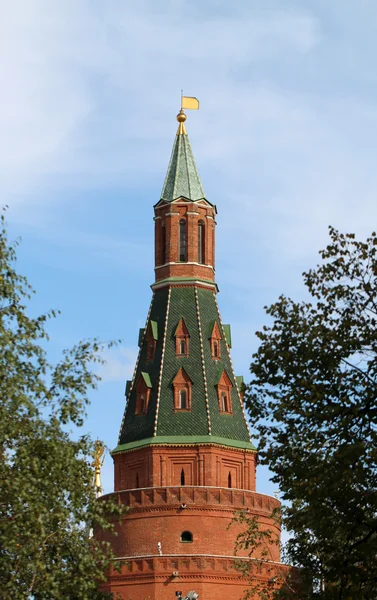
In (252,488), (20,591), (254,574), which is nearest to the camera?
(20,591)

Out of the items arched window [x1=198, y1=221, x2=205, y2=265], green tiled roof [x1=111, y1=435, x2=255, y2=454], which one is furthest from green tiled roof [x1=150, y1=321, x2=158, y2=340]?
green tiled roof [x1=111, y1=435, x2=255, y2=454]

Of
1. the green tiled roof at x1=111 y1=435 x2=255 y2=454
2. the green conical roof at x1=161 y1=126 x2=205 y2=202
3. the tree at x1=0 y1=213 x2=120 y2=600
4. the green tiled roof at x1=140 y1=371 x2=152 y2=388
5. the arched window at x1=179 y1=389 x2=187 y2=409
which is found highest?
the green conical roof at x1=161 y1=126 x2=205 y2=202

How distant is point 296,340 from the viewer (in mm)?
30969

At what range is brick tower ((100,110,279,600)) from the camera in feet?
221

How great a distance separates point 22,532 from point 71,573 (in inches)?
77.8

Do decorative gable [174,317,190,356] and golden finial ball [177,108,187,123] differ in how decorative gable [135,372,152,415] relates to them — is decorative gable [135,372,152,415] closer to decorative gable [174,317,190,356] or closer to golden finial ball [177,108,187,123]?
decorative gable [174,317,190,356]

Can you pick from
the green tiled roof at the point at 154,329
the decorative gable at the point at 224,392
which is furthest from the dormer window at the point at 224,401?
the green tiled roof at the point at 154,329

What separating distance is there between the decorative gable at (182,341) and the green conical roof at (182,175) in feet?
24.7

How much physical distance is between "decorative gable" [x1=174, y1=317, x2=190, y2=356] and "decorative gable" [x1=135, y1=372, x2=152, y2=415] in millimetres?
2127

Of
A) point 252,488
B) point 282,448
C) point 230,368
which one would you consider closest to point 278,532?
point 252,488

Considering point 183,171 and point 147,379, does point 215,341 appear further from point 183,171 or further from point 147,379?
point 183,171

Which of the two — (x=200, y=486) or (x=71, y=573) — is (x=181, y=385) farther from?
(x=71, y=573)

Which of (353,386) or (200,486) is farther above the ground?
(200,486)

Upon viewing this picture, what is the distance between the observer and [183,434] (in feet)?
233
